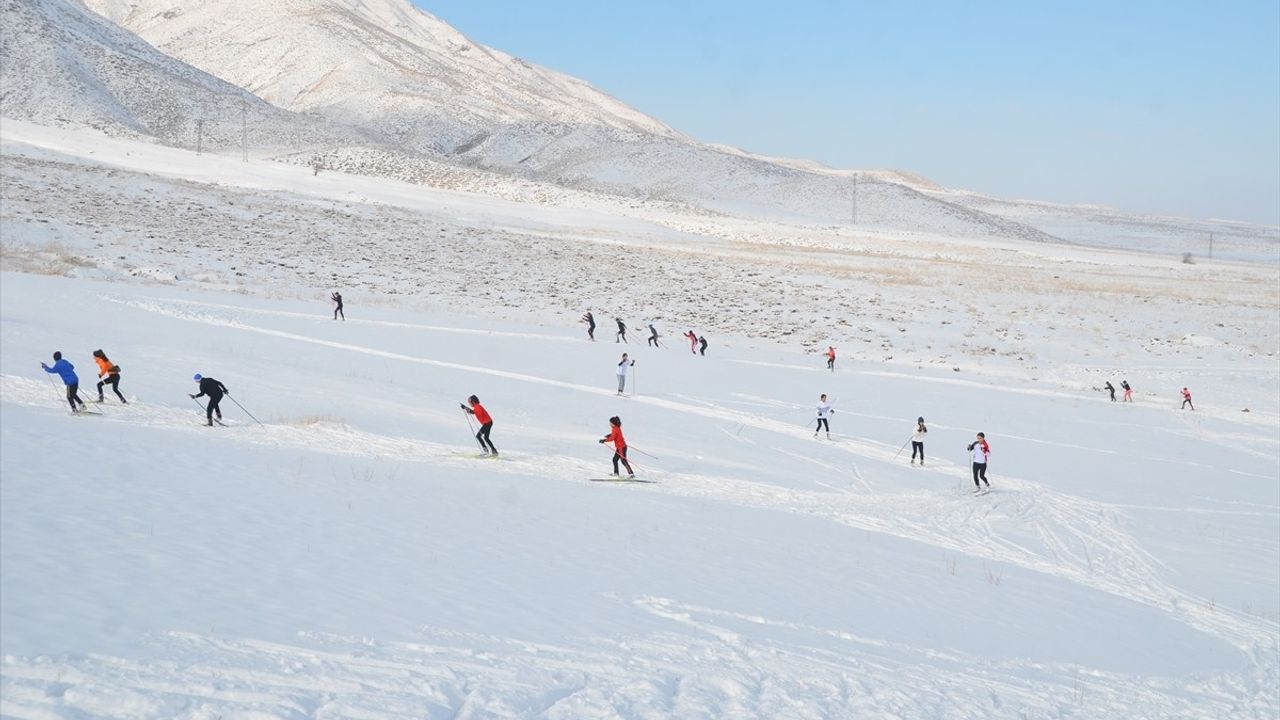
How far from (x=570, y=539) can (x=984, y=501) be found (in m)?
10.3

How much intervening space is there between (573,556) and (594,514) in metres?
2.69

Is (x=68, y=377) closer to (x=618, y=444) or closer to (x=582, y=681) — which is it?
(x=618, y=444)

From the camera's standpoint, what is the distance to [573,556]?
12297 mm

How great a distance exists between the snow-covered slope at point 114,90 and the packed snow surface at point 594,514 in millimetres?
64886

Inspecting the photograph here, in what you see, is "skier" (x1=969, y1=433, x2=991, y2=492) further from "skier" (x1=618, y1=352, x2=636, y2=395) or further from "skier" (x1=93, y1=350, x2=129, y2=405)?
"skier" (x1=93, y1=350, x2=129, y2=405)

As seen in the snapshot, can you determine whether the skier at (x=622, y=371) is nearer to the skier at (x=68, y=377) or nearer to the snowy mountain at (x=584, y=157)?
the skier at (x=68, y=377)

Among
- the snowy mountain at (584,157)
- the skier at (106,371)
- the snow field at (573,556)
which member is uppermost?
the snowy mountain at (584,157)

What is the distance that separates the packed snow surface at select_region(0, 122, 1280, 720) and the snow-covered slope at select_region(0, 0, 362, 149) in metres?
64.9

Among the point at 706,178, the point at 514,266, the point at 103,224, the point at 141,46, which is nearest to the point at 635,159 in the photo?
the point at 706,178

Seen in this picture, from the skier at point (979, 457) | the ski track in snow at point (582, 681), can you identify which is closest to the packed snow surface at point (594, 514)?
the ski track in snow at point (582, 681)

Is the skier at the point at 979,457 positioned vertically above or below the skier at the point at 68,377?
below

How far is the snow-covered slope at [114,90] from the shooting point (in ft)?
332

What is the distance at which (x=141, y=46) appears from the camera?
454 ft

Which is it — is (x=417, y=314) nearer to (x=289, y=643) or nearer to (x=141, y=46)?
(x=289, y=643)
